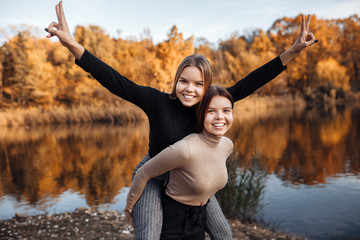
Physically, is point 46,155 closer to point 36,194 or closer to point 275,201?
point 36,194

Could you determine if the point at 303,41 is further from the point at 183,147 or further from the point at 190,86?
the point at 183,147

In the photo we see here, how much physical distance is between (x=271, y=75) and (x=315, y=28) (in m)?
42.8

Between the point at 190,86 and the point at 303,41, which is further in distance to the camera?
the point at 303,41

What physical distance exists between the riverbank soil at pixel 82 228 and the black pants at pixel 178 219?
8.88ft

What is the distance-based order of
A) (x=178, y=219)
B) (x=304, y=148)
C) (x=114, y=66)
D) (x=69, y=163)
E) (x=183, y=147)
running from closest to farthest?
(x=183, y=147)
(x=178, y=219)
(x=69, y=163)
(x=304, y=148)
(x=114, y=66)

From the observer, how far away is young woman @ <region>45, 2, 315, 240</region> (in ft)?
6.73

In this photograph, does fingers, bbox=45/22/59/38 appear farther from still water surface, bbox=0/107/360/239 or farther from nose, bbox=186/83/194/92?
still water surface, bbox=0/107/360/239

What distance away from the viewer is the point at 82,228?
5.04 meters

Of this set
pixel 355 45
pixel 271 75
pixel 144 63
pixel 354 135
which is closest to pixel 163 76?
pixel 144 63

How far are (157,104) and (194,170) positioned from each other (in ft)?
1.70

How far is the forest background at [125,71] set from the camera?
26.0 metres

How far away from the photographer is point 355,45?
42.2 meters

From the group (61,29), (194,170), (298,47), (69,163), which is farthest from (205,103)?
(69,163)

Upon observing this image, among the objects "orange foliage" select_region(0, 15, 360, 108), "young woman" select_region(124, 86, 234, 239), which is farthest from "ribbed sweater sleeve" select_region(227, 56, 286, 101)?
"orange foliage" select_region(0, 15, 360, 108)
